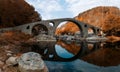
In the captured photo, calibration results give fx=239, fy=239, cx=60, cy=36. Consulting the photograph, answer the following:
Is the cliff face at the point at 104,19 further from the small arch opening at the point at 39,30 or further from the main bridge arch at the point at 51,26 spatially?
the small arch opening at the point at 39,30

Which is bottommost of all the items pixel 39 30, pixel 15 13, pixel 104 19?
pixel 39 30

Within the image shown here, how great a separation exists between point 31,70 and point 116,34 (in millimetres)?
87680

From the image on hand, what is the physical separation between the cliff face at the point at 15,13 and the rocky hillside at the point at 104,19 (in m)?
33.9

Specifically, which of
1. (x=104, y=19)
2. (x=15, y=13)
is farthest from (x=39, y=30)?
Result: (x=104, y=19)

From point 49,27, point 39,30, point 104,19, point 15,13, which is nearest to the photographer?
point 15,13

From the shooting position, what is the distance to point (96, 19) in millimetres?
169250

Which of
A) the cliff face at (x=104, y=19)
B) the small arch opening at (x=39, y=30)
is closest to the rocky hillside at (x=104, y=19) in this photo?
the cliff face at (x=104, y=19)

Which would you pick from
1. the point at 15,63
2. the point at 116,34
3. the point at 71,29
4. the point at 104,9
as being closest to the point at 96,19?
the point at 104,9

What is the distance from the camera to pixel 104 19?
141m

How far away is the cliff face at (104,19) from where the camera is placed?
105 metres

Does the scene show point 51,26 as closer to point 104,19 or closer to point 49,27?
point 49,27

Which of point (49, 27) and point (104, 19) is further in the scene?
point (104, 19)

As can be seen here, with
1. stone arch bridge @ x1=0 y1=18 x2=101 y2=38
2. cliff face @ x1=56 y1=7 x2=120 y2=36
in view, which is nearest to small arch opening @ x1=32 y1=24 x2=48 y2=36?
stone arch bridge @ x1=0 y1=18 x2=101 y2=38

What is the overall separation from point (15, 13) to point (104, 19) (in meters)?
70.2
